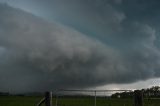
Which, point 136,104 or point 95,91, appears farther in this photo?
point 95,91

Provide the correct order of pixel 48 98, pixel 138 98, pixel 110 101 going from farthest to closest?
pixel 110 101 → pixel 48 98 → pixel 138 98

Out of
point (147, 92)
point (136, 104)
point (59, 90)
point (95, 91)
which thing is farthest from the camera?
point (95, 91)

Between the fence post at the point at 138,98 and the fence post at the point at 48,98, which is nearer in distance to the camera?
the fence post at the point at 138,98

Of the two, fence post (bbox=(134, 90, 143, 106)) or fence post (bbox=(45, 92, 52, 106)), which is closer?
fence post (bbox=(134, 90, 143, 106))

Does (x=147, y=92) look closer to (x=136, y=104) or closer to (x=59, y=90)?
(x=136, y=104)

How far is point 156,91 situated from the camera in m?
13.3

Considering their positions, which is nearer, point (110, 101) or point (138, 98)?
point (138, 98)

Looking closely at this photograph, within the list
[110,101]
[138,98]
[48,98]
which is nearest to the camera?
[138,98]

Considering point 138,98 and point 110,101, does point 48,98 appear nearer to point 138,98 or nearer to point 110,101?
point 138,98

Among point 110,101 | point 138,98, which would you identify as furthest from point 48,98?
point 110,101

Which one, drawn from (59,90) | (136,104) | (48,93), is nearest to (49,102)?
(48,93)

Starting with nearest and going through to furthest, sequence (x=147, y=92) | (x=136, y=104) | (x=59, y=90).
→ (x=136, y=104), (x=147, y=92), (x=59, y=90)

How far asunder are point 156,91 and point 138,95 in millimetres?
2606

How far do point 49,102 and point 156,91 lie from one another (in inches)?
181
